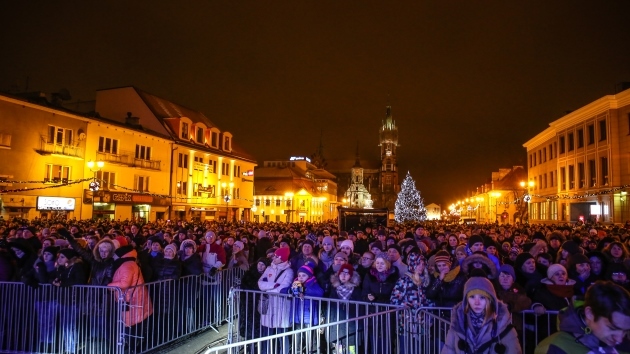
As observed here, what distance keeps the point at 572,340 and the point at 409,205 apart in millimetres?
65395

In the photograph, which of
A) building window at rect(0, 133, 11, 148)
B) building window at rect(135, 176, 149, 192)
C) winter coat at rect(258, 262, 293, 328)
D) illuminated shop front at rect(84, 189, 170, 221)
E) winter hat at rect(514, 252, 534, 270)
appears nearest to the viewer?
winter coat at rect(258, 262, 293, 328)

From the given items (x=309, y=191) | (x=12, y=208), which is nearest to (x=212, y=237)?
(x=12, y=208)

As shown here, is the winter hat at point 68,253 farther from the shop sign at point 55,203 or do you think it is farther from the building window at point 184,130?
the building window at point 184,130

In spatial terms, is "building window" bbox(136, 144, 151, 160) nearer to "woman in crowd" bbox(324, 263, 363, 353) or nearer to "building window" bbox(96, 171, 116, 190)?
"building window" bbox(96, 171, 116, 190)

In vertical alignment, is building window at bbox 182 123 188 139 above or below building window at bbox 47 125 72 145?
above

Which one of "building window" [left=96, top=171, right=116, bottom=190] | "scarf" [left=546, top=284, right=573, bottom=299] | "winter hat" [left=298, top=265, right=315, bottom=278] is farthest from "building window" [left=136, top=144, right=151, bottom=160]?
"scarf" [left=546, top=284, right=573, bottom=299]

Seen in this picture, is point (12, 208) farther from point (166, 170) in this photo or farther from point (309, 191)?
point (309, 191)

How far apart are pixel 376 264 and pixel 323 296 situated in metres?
0.99

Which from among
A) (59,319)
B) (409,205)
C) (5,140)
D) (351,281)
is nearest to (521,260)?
(351,281)

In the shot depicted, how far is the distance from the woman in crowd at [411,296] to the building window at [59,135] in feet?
95.6

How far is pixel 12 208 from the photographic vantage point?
2694 centimetres

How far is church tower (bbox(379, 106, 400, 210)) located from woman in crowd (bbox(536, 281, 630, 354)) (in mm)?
143692

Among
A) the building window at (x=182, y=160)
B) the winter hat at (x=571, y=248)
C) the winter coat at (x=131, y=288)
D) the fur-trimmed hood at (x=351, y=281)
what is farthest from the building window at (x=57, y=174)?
the winter hat at (x=571, y=248)

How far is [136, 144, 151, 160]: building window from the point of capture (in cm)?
3790
